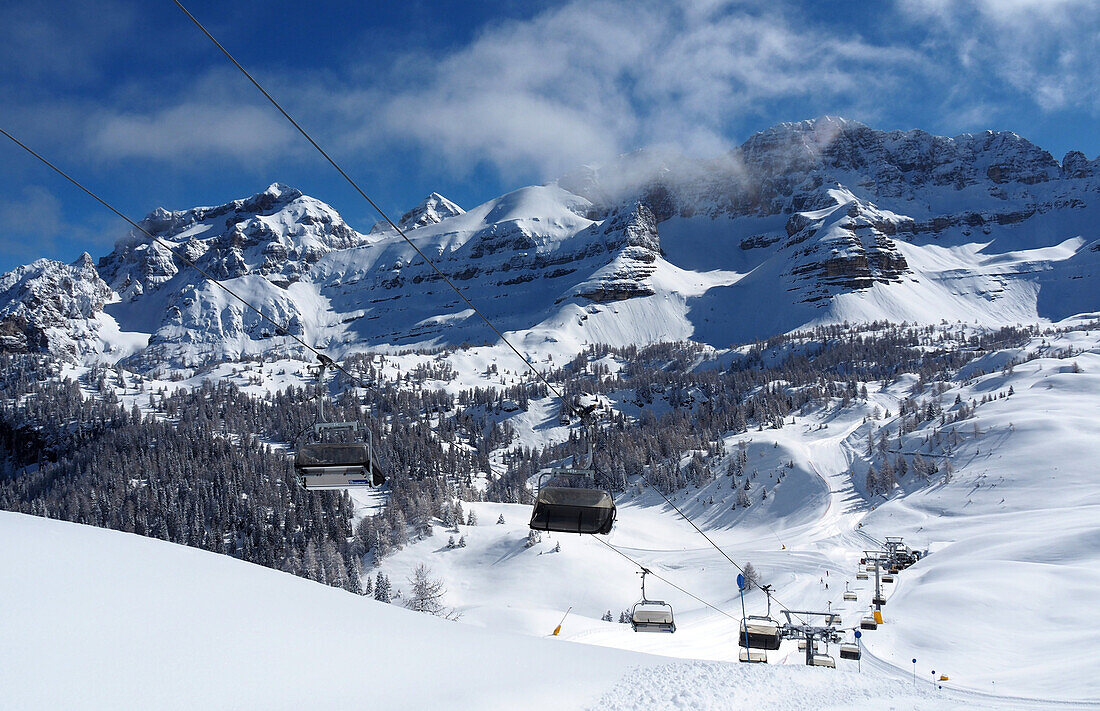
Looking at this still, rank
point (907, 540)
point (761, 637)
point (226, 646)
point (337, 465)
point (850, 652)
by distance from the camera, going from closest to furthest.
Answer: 1. point (226, 646)
2. point (337, 465)
3. point (761, 637)
4. point (850, 652)
5. point (907, 540)

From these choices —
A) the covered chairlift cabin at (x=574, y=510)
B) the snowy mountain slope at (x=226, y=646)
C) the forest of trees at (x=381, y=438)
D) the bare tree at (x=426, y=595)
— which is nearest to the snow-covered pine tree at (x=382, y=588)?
the forest of trees at (x=381, y=438)

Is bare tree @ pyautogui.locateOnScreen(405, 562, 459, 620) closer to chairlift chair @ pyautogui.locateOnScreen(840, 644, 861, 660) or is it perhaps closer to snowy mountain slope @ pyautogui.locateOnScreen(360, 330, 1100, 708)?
snowy mountain slope @ pyautogui.locateOnScreen(360, 330, 1100, 708)

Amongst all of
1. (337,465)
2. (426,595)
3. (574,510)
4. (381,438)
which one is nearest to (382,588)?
(426,595)

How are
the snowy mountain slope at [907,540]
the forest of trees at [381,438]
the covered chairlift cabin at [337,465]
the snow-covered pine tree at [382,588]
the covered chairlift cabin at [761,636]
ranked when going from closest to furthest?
the covered chairlift cabin at [337,465], the covered chairlift cabin at [761,636], the snowy mountain slope at [907,540], the snow-covered pine tree at [382,588], the forest of trees at [381,438]

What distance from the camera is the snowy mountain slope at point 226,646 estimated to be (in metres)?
5.62

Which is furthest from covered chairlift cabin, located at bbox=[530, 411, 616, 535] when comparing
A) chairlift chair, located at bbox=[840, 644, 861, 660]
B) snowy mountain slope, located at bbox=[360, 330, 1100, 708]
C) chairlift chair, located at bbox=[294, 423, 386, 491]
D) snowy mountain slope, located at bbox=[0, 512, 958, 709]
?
chairlift chair, located at bbox=[840, 644, 861, 660]

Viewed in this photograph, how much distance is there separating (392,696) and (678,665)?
244 inches

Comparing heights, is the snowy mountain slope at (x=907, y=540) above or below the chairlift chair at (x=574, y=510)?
below

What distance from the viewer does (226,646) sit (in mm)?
6684

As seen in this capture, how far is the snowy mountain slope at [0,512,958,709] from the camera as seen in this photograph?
5617 millimetres

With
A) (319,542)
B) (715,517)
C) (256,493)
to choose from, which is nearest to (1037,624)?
(715,517)

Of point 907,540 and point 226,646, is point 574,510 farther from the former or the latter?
point 907,540

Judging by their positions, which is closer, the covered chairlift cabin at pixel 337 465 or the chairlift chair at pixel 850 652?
the covered chairlift cabin at pixel 337 465

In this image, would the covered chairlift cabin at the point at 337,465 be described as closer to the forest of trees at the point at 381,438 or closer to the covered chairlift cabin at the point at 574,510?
the covered chairlift cabin at the point at 574,510
